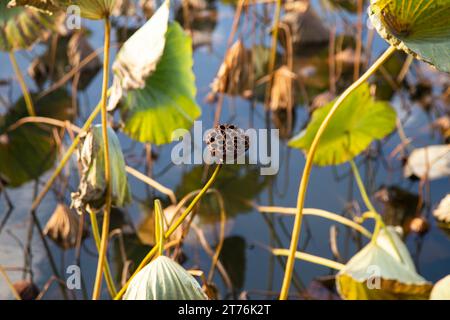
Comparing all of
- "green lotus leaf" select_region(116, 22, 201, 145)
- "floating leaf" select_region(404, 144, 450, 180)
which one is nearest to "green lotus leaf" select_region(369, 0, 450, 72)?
"green lotus leaf" select_region(116, 22, 201, 145)

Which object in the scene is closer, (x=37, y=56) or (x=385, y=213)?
(x=385, y=213)

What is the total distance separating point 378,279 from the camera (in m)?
0.91

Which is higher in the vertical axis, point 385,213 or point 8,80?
point 8,80

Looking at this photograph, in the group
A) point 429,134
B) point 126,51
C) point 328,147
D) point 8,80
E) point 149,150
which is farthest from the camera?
point 8,80

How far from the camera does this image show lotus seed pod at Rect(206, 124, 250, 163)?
1.82 ft

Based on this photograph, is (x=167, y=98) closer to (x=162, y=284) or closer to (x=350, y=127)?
(x=350, y=127)

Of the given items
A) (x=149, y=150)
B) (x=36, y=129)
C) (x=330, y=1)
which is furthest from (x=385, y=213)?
(x=330, y=1)

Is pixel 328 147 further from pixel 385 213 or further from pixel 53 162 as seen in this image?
pixel 53 162

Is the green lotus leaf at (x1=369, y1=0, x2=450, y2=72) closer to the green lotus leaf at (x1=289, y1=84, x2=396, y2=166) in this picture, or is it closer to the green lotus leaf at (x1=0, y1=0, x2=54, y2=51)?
the green lotus leaf at (x1=289, y1=84, x2=396, y2=166)

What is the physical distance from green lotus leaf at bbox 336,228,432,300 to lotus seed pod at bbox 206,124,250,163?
41 centimetres

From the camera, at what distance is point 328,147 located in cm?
117

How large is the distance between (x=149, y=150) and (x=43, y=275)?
36cm

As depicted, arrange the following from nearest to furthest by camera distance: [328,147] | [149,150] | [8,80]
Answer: [328,147] → [149,150] → [8,80]

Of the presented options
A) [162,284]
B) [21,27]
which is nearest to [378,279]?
[162,284]
